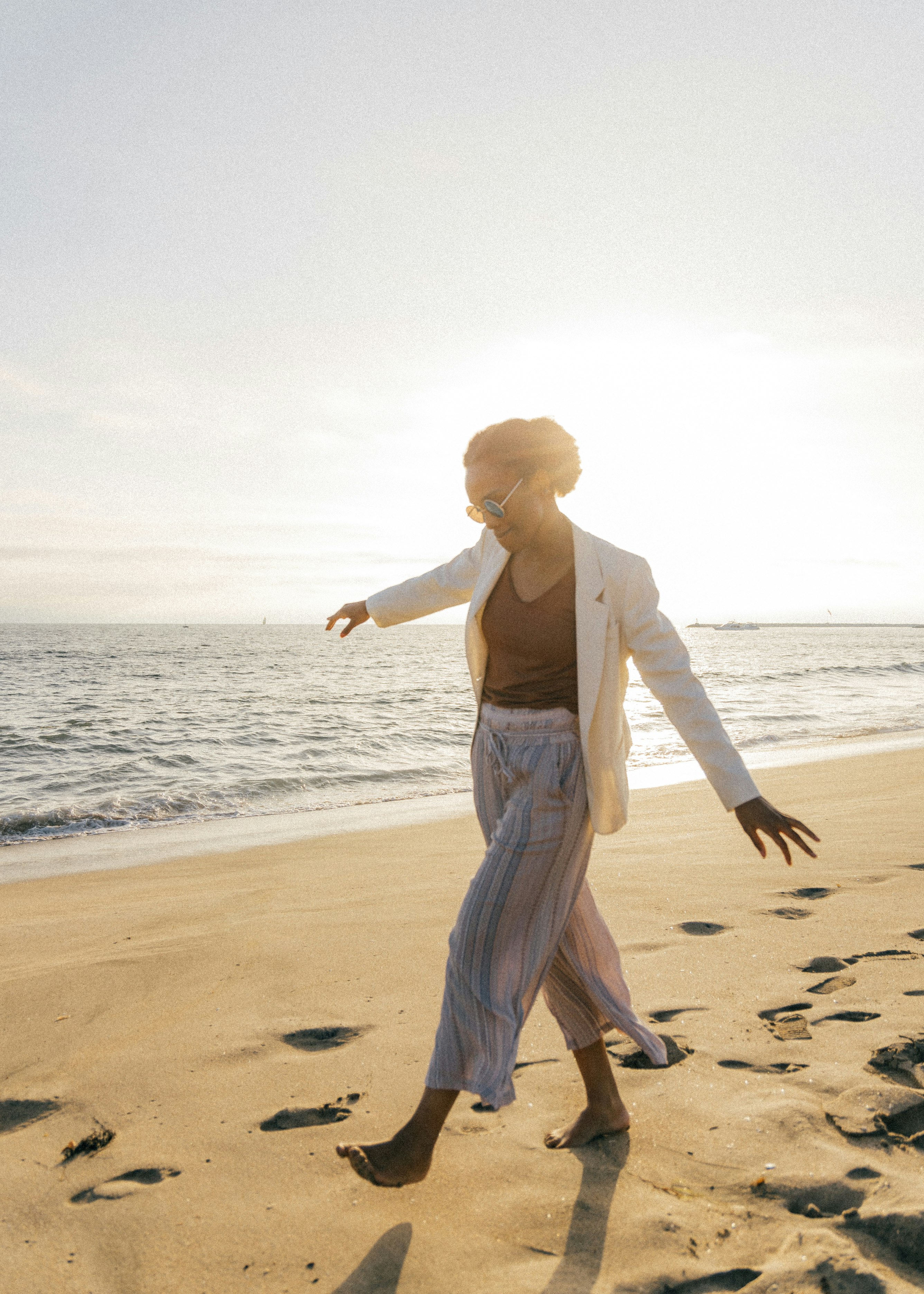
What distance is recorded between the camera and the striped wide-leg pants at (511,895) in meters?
2.15

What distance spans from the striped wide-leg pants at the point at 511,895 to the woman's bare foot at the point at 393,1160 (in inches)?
5.9

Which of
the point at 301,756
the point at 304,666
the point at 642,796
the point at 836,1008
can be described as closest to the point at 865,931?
the point at 836,1008

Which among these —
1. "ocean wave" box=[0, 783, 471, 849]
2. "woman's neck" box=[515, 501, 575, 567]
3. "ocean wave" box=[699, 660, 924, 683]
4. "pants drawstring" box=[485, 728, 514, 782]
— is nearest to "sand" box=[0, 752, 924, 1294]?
"pants drawstring" box=[485, 728, 514, 782]

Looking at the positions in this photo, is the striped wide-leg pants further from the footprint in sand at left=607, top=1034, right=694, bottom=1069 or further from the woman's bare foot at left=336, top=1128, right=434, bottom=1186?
the footprint in sand at left=607, top=1034, right=694, bottom=1069

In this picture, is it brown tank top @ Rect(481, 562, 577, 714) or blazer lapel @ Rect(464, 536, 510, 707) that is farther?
blazer lapel @ Rect(464, 536, 510, 707)

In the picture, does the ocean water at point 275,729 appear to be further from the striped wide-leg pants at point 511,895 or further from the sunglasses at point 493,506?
the sunglasses at point 493,506

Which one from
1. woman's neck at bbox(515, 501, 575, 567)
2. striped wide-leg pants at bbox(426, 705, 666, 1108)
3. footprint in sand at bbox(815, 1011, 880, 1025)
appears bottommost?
footprint in sand at bbox(815, 1011, 880, 1025)

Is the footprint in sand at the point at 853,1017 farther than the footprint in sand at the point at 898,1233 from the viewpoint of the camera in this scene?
Yes

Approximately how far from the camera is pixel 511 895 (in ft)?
7.27

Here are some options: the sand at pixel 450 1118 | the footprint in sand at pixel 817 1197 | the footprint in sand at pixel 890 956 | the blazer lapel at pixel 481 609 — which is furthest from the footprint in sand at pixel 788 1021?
the blazer lapel at pixel 481 609

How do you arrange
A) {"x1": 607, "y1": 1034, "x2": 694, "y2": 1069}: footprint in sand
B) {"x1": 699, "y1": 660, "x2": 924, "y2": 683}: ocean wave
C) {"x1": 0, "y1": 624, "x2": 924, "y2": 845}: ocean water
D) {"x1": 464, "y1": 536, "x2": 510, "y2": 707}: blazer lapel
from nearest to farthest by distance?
{"x1": 464, "y1": 536, "x2": 510, "y2": 707}: blazer lapel, {"x1": 607, "y1": 1034, "x2": 694, "y2": 1069}: footprint in sand, {"x1": 0, "y1": 624, "x2": 924, "y2": 845}: ocean water, {"x1": 699, "y1": 660, "x2": 924, "y2": 683}: ocean wave

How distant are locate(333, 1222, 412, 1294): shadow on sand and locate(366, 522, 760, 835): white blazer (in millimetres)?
1085

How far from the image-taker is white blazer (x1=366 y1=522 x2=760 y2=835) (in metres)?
2.19

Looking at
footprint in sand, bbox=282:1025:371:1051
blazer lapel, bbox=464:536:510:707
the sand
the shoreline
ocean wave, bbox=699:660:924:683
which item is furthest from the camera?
ocean wave, bbox=699:660:924:683
